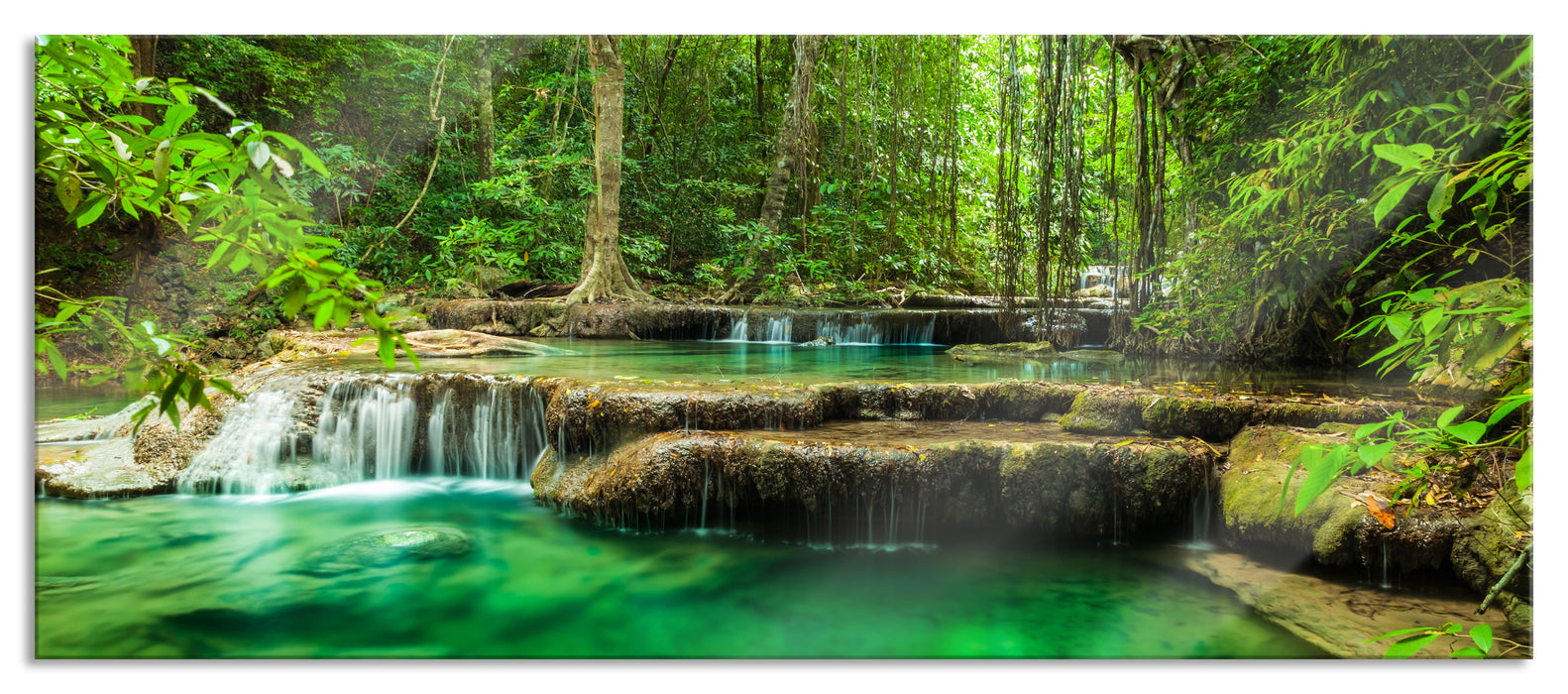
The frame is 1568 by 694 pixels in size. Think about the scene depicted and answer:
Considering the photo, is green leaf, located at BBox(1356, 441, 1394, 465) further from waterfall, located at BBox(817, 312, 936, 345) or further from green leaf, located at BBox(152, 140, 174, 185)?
waterfall, located at BBox(817, 312, 936, 345)

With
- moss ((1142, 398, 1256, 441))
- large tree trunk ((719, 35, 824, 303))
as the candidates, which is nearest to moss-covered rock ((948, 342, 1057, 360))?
moss ((1142, 398, 1256, 441))

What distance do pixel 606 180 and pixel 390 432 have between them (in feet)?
14.2

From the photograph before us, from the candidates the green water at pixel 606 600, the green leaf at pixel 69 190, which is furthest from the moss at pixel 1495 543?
the green leaf at pixel 69 190

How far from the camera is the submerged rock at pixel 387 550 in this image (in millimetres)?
2346

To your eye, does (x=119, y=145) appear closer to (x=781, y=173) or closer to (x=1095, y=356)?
(x=1095, y=356)

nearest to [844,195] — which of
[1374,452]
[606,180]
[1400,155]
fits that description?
[606,180]

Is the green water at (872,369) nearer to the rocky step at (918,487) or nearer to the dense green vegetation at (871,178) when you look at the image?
the dense green vegetation at (871,178)

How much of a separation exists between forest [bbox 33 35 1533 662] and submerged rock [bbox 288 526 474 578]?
0.88 meters

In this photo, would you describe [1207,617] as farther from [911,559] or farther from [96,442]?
[96,442]

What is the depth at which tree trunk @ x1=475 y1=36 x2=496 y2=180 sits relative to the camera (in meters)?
8.88

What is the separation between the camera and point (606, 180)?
7.29m

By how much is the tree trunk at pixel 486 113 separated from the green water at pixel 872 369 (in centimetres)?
465

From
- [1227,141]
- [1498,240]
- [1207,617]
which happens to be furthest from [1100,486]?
[1227,141]
